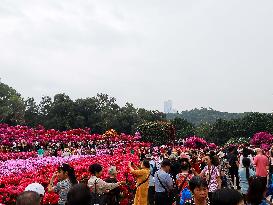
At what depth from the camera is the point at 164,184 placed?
8.27m

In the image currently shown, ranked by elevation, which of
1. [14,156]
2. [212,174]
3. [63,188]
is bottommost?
[63,188]

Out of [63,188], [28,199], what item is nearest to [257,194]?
[28,199]

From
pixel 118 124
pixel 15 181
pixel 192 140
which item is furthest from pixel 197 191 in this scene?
pixel 118 124

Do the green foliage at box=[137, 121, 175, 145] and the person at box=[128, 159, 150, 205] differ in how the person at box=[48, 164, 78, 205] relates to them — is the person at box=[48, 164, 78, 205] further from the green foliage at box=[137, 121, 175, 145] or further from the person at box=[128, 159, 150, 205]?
the green foliage at box=[137, 121, 175, 145]

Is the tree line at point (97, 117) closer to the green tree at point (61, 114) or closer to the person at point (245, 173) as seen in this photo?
the green tree at point (61, 114)

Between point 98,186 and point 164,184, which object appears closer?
point 98,186

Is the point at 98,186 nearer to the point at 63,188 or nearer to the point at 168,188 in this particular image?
the point at 63,188

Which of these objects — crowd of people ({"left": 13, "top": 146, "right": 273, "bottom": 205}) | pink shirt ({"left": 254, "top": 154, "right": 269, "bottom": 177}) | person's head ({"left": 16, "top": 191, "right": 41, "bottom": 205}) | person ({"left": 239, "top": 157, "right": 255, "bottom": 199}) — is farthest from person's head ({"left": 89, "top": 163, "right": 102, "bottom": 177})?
pink shirt ({"left": 254, "top": 154, "right": 269, "bottom": 177})

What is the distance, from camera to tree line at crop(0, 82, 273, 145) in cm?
6231

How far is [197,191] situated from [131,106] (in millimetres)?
63973

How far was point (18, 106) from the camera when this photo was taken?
6775 cm

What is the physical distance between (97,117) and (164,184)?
184 feet

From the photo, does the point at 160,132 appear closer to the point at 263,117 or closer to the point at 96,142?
the point at 96,142

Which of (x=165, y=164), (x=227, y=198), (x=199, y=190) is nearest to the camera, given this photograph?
(x=227, y=198)
